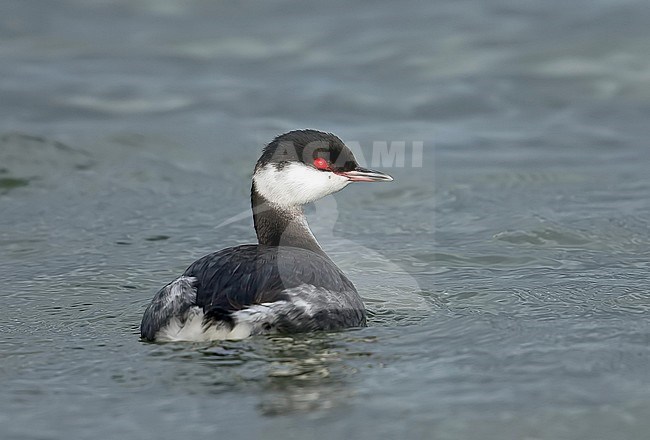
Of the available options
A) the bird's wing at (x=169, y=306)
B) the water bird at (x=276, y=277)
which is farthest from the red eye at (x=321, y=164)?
the bird's wing at (x=169, y=306)

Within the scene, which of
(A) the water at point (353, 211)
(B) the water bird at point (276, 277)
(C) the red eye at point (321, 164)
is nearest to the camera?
(A) the water at point (353, 211)

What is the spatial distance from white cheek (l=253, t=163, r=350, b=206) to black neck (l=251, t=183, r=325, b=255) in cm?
5

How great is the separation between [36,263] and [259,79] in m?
5.44

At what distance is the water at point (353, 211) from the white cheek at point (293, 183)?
0.75m

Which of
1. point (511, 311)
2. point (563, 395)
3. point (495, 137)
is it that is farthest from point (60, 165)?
point (563, 395)

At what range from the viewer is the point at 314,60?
13.7 m

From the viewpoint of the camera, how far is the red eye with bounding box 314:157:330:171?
707 centimetres

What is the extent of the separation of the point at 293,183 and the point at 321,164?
0.20m

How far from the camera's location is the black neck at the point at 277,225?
7164 mm

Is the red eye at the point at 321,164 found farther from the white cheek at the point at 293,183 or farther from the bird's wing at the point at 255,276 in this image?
the bird's wing at the point at 255,276

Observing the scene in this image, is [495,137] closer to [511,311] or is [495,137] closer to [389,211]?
[389,211]

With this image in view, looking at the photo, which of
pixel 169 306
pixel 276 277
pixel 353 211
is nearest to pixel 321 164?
pixel 276 277

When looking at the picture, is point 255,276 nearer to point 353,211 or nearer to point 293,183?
point 293,183

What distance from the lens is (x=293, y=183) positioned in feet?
23.3
